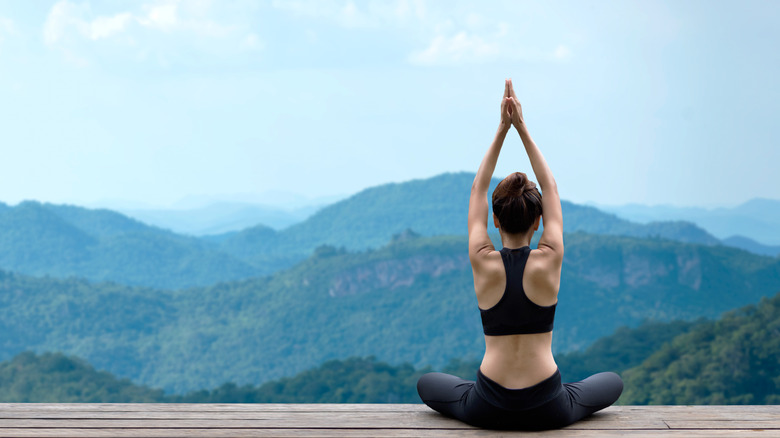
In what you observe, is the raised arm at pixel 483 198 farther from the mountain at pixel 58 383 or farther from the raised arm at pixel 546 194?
the mountain at pixel 58 383

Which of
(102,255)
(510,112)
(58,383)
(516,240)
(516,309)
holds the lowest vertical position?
(58,383)

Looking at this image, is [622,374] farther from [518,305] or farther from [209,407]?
[518,305]

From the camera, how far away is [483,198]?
9.62 ft

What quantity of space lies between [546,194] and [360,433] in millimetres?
1216

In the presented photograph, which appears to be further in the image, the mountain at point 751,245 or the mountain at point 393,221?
the mountain at point 751,245

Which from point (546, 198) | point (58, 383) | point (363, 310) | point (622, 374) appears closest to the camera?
point (546, 198)

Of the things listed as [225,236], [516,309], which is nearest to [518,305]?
[516,309]

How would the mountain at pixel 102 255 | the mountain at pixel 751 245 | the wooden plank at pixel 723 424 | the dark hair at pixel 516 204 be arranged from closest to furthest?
the dark hair at pixel 516 204 < the wooden plank at pixel 723 424 < the mountain at pixel 102 255 < the mountain at pixel 751 245

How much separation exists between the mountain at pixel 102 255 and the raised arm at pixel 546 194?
249 feet

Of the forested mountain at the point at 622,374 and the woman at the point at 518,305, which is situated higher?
the woman at the point at 518,305

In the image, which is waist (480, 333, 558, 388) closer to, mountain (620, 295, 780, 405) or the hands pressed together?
the hands pressed together

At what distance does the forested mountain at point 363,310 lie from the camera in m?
55.2

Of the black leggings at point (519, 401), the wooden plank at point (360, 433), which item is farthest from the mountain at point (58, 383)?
the black leggings at point (519, 401)

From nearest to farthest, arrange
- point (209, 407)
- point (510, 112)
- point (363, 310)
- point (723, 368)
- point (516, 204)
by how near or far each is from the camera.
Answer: point (516, 204), point (510, 112), point (209, 407), point (723, 368), point (363, 310)
